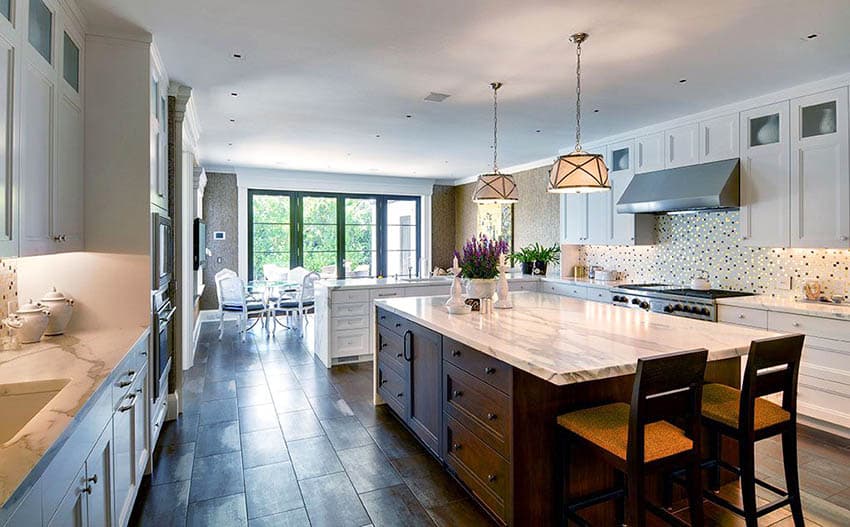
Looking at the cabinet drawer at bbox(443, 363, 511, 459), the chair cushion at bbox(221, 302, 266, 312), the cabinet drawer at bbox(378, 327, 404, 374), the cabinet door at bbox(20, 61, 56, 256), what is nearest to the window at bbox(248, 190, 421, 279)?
the chair cushion at bbox(221, 302, 266, 312)

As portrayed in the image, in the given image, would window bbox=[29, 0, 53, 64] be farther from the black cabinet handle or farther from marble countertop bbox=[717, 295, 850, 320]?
marble countertop bbox=[717, 295, 850, 320]

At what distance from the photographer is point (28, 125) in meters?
2.02

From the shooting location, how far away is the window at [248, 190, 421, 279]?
8.77 metres

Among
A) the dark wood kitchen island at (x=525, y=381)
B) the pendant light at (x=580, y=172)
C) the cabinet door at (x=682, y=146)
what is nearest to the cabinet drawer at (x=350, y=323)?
the dark wood kitchen island at (x=525, y=381)

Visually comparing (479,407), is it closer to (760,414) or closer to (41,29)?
(760,414)

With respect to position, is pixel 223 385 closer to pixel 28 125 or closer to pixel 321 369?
pixel 321 369

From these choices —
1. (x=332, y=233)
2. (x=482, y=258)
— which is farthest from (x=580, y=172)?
(x=332, y=233)

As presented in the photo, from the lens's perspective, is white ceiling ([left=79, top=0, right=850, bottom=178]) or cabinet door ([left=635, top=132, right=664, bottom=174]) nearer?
white ceiling ([left=79, top=0, right=850, bottom=178])

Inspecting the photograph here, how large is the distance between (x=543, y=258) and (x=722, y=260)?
2.44 m

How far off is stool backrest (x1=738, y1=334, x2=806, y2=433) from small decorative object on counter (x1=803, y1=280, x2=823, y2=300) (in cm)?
245

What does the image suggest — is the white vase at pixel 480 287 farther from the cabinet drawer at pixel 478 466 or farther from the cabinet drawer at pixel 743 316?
the cabinet drawer at pixel 743 316

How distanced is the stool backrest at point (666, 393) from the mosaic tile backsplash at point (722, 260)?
10.2 feet

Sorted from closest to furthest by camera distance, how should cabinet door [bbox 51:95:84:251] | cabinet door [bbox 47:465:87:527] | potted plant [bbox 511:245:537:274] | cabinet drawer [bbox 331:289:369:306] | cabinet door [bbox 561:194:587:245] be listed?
cabinet door [bbox 47:465:87:527], cabinet door [bbox 51:95:84:251], cabinet drawer [bbox 331:289:369:306], cabinet door [bbox 561:194:587:245], potted plant [bbox 511:245:537:274]

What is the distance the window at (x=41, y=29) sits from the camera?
208cm
